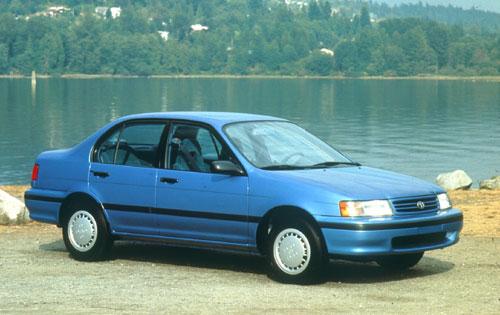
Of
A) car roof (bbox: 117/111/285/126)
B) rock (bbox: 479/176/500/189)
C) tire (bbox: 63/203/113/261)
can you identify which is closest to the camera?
car roof (bbox: 117/111/285/126)

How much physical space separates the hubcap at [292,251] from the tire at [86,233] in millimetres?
2022

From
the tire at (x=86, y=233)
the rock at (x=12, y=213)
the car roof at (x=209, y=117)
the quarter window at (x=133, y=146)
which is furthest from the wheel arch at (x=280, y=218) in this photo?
the rock at (x=12, y=213)

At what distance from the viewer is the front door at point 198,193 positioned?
1105cm

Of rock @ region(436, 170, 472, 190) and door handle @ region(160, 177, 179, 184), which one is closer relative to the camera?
door handle @ region(160, 177, 179, 184)

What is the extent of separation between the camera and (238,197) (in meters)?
11.0

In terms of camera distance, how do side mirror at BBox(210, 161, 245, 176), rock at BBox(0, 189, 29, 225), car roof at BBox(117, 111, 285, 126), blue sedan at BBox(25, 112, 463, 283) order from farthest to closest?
rock at BBox(0, 189, 29, 225)
car roof at BBox(117, 111, 285, 126)
side mirror at BBox(210, 161, 245, 176)
blue sedan at BBox(25, 112, 463, 283)

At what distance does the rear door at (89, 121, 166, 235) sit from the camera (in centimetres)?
1168

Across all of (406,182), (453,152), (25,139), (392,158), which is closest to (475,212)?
(406,182)

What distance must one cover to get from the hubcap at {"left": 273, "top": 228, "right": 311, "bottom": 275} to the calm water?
121 feet

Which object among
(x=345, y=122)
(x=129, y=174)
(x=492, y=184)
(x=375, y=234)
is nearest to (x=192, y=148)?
(x=129, y=174)

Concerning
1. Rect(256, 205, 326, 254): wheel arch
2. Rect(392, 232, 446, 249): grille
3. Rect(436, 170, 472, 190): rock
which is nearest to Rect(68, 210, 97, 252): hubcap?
Rect(256, 205, 326, 254): wheel arch

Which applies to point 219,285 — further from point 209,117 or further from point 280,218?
point 209,117

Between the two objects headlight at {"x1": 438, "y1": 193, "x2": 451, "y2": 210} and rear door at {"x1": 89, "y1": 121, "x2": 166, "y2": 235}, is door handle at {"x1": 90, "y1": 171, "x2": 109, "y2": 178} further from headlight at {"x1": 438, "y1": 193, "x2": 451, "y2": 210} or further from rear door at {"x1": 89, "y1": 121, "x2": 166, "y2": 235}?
headlight at {"x1": 438, "y1": 193, "x2": 451, "y2": 210}

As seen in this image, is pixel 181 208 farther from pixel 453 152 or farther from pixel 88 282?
pixel 453 152
